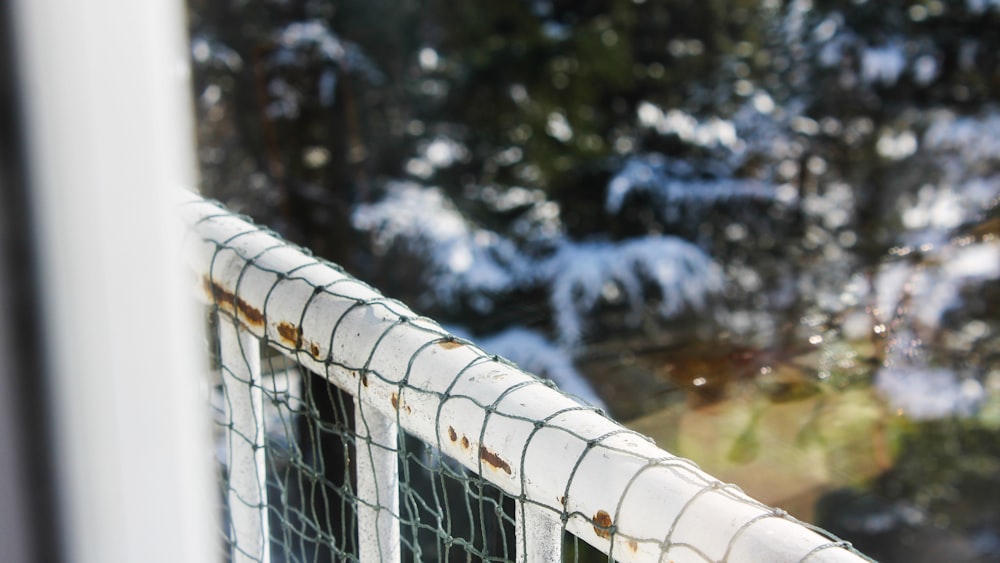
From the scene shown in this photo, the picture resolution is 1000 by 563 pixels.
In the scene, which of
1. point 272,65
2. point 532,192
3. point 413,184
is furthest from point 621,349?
Result: point 272,65

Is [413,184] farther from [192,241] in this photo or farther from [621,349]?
[192,241]

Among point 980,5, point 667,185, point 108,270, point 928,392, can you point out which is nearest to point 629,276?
point 667,185

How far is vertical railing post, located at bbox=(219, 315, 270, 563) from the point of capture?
4.16ft

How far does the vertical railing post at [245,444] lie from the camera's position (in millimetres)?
1269

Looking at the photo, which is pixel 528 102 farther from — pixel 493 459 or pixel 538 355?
pixel 493 459

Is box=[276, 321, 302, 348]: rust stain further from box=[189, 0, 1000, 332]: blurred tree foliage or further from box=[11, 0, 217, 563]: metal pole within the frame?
box=[189, 0, 1000, 332]: blurred tree foliage

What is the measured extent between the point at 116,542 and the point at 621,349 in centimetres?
382

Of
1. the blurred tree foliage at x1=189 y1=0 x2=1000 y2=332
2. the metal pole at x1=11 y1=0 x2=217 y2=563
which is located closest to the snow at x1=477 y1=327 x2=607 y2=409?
the blurred tree foliage at x1=189 y1=0 x2=1000 y2=332

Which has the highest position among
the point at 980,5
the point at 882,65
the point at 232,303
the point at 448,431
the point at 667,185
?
the point at 980,5

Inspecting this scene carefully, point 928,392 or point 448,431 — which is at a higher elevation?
→ point 448,431

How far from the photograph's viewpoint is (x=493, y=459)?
85cm

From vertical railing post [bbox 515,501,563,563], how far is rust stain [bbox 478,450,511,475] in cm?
4

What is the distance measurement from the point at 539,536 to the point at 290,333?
45 cm

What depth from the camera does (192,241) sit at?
4.32 feet
